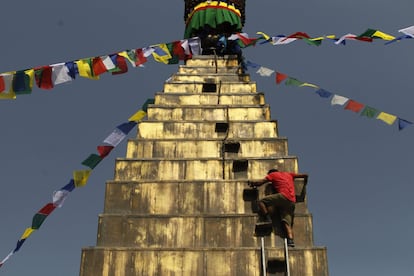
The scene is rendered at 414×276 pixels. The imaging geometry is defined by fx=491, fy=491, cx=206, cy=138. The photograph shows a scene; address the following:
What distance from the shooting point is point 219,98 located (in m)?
18.6

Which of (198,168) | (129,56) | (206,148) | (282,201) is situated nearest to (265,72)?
(129,56)

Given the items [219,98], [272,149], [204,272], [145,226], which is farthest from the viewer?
[219,98]

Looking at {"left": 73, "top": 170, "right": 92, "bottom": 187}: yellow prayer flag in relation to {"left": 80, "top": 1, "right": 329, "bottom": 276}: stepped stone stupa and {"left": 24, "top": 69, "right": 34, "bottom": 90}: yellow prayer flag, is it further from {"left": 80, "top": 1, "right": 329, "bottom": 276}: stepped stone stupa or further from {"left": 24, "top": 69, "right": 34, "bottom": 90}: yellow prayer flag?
{"left": 24, "top": 69, "right": 34, "bottom": 90}: yellow prayer flag

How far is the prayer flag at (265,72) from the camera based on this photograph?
66.2ft

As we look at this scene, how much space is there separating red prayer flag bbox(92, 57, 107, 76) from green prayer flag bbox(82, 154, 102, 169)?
2.75 metres

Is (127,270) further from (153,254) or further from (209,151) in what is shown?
(209,151)

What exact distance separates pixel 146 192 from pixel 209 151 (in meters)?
2.65

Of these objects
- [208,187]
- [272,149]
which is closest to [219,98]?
[272,149]

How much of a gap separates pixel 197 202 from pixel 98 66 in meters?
5.86

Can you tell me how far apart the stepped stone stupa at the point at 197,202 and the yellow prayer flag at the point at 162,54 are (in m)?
2.67

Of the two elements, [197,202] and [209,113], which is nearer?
[197,202]

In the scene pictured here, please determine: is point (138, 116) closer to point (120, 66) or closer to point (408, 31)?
point (120, 66)

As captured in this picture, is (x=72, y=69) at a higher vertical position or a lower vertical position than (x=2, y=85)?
higher

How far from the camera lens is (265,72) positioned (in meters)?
20.4
